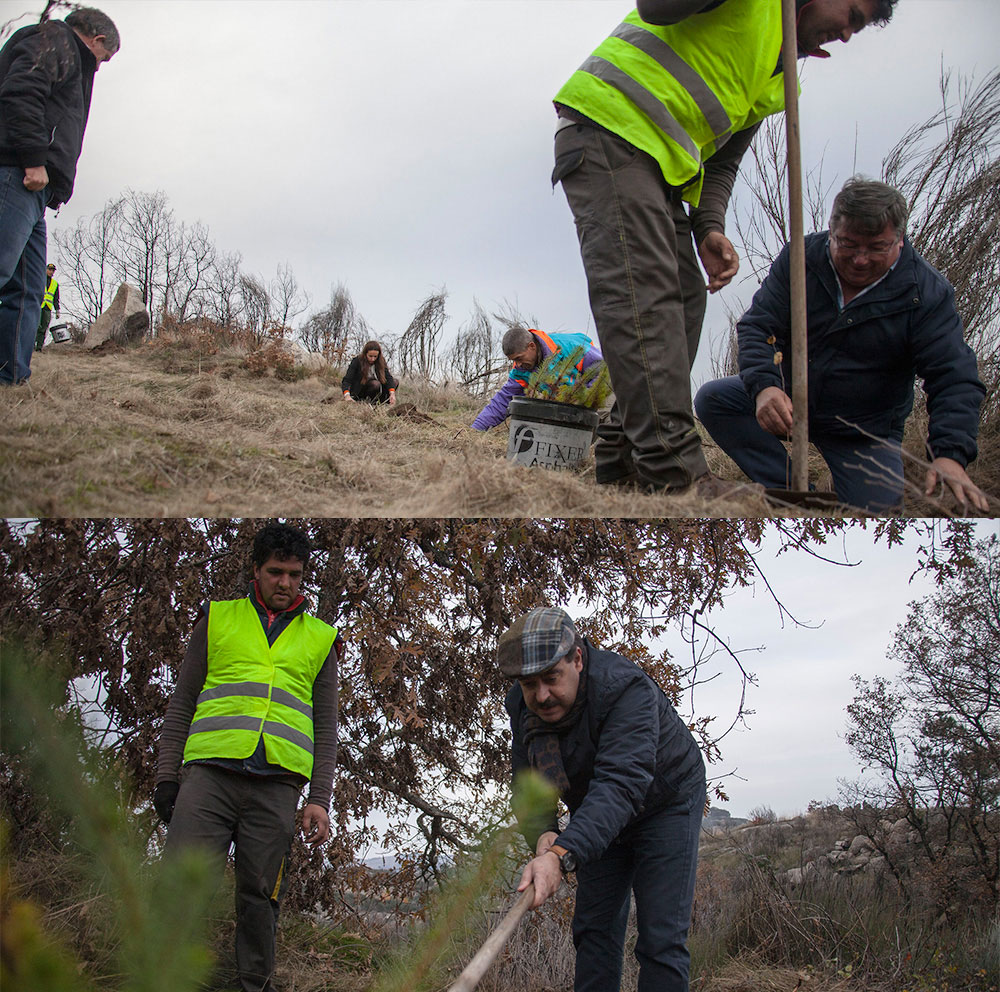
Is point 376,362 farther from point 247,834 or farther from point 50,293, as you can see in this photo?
point 247,834

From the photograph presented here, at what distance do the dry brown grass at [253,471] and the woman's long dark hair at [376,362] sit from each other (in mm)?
2920

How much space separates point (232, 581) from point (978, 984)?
4.43m

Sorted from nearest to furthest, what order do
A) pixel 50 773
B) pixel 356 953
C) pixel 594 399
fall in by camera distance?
1. pixel 50 773
2. pixel 594 399
3. pixel 356 953

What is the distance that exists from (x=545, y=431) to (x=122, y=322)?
31.4 feet

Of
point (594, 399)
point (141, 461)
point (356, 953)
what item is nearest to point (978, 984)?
point (356, 953)

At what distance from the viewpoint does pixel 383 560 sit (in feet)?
11.9

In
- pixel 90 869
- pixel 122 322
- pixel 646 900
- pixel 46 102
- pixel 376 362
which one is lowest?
pixel 646 900

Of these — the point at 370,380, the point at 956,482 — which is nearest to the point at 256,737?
the point at 956,482

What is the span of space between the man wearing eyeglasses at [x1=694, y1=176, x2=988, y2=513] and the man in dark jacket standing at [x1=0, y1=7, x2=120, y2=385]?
2780 mm

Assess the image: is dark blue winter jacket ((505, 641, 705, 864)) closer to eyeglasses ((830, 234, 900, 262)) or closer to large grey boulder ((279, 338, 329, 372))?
eyeglasses ((830, 234, 900, 262))

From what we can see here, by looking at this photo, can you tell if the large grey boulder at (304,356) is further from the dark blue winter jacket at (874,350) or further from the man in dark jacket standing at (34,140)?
the dark blue winter jacket at (874,350)

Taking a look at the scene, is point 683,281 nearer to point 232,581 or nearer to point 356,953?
point 232,581

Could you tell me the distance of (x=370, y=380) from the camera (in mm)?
6969

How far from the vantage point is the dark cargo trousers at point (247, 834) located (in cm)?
241
